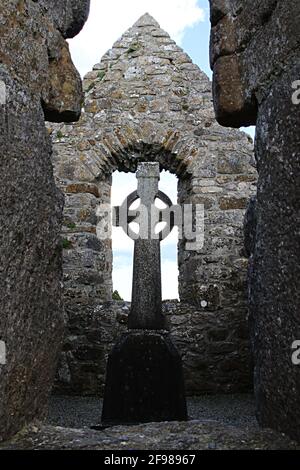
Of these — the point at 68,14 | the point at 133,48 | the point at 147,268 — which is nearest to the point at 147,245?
the point at 147,268

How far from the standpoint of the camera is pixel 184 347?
5.82 m

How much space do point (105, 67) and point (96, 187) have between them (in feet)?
5.87

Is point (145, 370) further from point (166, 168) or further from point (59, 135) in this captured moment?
point (59, 135)

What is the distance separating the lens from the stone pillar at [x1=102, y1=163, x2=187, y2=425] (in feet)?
12.6

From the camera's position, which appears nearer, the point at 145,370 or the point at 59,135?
the point at 145,370

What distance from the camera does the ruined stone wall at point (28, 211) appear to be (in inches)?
55.5

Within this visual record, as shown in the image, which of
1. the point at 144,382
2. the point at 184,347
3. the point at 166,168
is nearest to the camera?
the point at 144,382

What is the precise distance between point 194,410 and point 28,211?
3.74 metres

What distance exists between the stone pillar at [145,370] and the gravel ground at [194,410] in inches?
12.5

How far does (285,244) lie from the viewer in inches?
55.1

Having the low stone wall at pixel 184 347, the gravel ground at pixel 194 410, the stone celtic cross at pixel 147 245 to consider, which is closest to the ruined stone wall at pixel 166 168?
the low stone wall at pixel 184 347

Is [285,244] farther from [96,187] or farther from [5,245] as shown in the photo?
[96,187]

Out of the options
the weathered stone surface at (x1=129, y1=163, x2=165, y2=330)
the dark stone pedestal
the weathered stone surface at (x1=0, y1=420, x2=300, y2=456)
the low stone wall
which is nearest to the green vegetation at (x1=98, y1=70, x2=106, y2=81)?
the weathered stone surface at (x1=129, y1=163, x2=165, y2=330)
